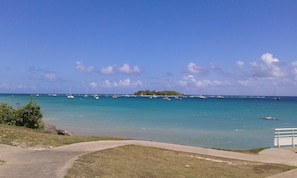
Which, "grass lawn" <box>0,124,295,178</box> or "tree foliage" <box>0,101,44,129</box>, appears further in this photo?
"tree foliage" <box>0,101,44,129</box>

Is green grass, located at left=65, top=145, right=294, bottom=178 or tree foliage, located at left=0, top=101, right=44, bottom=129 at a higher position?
tree foliage, located at left=0, top=101, right=44, bottom=129

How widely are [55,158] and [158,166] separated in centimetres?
311

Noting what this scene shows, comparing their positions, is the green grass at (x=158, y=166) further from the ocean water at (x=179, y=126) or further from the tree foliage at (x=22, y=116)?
the ocean water at (x=179, y=126)

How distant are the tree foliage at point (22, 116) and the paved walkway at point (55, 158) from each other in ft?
23.1

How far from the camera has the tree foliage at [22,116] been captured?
19078 mm

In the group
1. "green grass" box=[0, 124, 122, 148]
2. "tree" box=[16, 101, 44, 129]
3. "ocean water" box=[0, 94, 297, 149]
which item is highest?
"tree" box=[16, 101, 44, 129]

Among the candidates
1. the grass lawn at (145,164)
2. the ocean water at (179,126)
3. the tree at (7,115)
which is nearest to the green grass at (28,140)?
the grass lawn at (145,164)

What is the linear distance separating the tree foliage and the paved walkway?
7033mm

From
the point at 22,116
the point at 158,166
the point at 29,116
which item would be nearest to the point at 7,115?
the point at 22,116

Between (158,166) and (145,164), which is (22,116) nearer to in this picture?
(145,164)

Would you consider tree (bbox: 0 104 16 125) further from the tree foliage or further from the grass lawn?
the grass lawn

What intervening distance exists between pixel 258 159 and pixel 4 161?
9425 mm

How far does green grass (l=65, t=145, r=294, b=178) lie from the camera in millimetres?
8547

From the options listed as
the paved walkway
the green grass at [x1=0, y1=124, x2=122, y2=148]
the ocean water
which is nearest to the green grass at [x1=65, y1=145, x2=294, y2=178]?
the paved walkway
